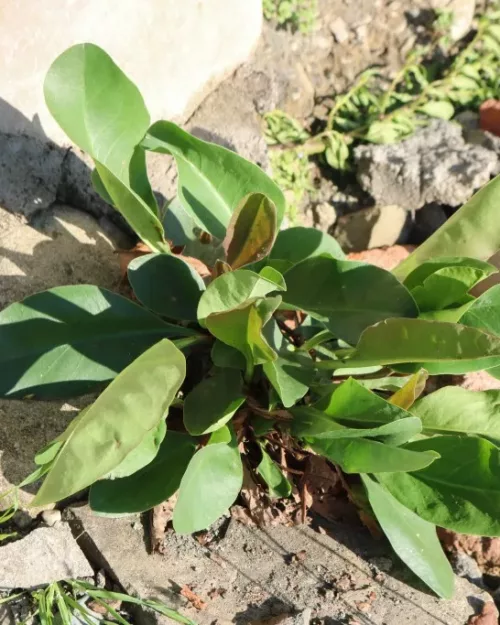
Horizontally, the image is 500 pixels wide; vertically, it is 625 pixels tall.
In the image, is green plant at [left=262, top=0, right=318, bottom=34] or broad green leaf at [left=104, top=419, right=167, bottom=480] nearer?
broad green leaf at [left=104, top=419, right=167, bottom=480]

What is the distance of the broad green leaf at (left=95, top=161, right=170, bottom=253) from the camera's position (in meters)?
1.38

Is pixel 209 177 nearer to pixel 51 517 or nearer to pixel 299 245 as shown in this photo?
pixel 299 245

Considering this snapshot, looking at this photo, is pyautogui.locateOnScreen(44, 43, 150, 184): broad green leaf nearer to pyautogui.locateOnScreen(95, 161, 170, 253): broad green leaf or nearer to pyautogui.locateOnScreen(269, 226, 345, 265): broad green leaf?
pyautogui.locateOnScreen(95, 161, 170, 253): broad green leaf

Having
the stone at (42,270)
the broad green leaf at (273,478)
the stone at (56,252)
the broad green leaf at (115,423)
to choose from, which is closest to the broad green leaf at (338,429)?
the broad green leaf at (273,478)

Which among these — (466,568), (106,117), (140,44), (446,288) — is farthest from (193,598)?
(140,44)

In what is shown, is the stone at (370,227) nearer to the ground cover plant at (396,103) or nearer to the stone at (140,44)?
the ground cover plant at (396,103)

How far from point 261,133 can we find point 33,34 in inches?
28.2

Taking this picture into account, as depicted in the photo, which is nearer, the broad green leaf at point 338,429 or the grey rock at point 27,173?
the broad green leaf at point 338,429

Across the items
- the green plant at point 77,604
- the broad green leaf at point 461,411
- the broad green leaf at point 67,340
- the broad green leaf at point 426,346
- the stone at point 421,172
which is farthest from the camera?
the stone at point 421,172

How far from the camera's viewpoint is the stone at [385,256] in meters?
2.05

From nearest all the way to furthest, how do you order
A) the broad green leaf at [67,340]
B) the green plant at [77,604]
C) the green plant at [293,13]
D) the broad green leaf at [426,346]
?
the broad green leaf at [426,346]
the green plant at [77,604]
the broad green leaf at [67,340]
the green plant at [293,13]

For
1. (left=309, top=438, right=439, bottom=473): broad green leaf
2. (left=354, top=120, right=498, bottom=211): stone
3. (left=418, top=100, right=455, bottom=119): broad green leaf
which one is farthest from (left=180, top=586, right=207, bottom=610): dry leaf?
(left=418, top=100, right=455, bottom=119): broad green leaf

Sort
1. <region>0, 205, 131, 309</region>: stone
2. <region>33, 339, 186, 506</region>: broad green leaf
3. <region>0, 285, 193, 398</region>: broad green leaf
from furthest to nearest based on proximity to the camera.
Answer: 1. <region>0, 205, 131, 309</region>: stone
2. <region>0, 285, 193, 398</region>: broad green leaf
3. <region>33, 339, 186, 506</region>: broad green leaf

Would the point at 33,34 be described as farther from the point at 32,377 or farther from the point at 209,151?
the point at 32,377
